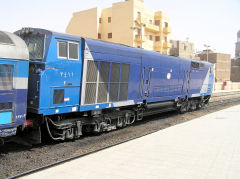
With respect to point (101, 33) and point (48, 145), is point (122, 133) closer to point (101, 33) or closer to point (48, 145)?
point (48, 145)

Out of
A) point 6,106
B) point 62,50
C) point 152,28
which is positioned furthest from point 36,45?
point 152,28

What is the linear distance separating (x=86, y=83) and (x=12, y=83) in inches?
111

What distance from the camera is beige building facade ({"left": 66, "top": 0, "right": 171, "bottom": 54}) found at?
42938 millimetres

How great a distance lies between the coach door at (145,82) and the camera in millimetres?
12569

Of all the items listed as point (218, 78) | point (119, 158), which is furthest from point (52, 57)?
point (218, 78)

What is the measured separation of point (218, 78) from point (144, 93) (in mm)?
59646

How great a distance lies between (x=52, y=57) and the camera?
7852 mm

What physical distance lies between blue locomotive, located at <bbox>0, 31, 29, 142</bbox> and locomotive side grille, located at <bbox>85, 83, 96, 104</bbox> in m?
2.48

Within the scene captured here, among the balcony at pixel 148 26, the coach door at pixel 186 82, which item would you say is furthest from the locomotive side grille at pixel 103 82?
the balcony at pixel 148 26

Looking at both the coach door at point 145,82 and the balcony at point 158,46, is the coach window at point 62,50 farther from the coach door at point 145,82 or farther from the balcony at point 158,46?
the balcony at point 158,46

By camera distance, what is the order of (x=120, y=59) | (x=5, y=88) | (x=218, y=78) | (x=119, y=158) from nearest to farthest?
1. (x=5, y=88)
2. (x=119, y=158)
3. (x=120, y=59)
4. (x=218, y=78)

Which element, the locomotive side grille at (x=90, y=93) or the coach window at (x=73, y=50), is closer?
the coach window at (x=73, y=50)

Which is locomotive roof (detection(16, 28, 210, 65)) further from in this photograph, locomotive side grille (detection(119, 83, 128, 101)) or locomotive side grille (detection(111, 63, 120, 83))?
locomotive side grille (detection(119, 83, 128, 101))

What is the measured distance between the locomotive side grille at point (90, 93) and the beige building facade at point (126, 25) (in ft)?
107
